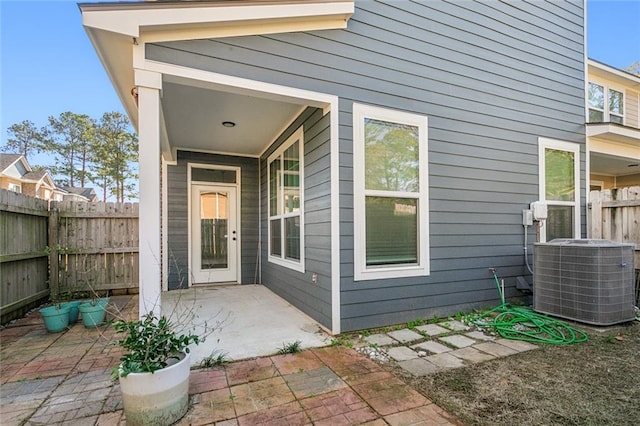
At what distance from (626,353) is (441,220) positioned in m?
2.06

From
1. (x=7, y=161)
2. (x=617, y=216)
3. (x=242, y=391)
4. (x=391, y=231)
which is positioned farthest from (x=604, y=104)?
(x=7, y=161)

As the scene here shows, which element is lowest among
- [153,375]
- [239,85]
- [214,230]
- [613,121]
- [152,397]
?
[152,397]

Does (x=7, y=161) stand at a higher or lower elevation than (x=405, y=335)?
higher

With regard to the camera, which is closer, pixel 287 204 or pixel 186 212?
pixel 287 204

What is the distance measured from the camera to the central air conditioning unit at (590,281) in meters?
3.41

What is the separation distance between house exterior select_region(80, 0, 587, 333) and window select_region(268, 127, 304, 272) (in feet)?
0.15

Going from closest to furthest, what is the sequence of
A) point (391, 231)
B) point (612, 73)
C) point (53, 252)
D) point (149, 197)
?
point (149, 197) < point (391, 231) < point (53, 252) < point (612, 73)

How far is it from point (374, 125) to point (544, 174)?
10.2 feet

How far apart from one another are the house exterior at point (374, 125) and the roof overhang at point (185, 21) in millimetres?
13

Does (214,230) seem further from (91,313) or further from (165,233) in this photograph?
(91,313)

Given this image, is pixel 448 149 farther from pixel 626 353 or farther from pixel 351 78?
pixel 626 353

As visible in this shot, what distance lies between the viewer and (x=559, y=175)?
16.1 feet

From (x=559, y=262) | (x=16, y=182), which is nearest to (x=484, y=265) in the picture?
(x=559, y=262)

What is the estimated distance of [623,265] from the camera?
349 centimetres
